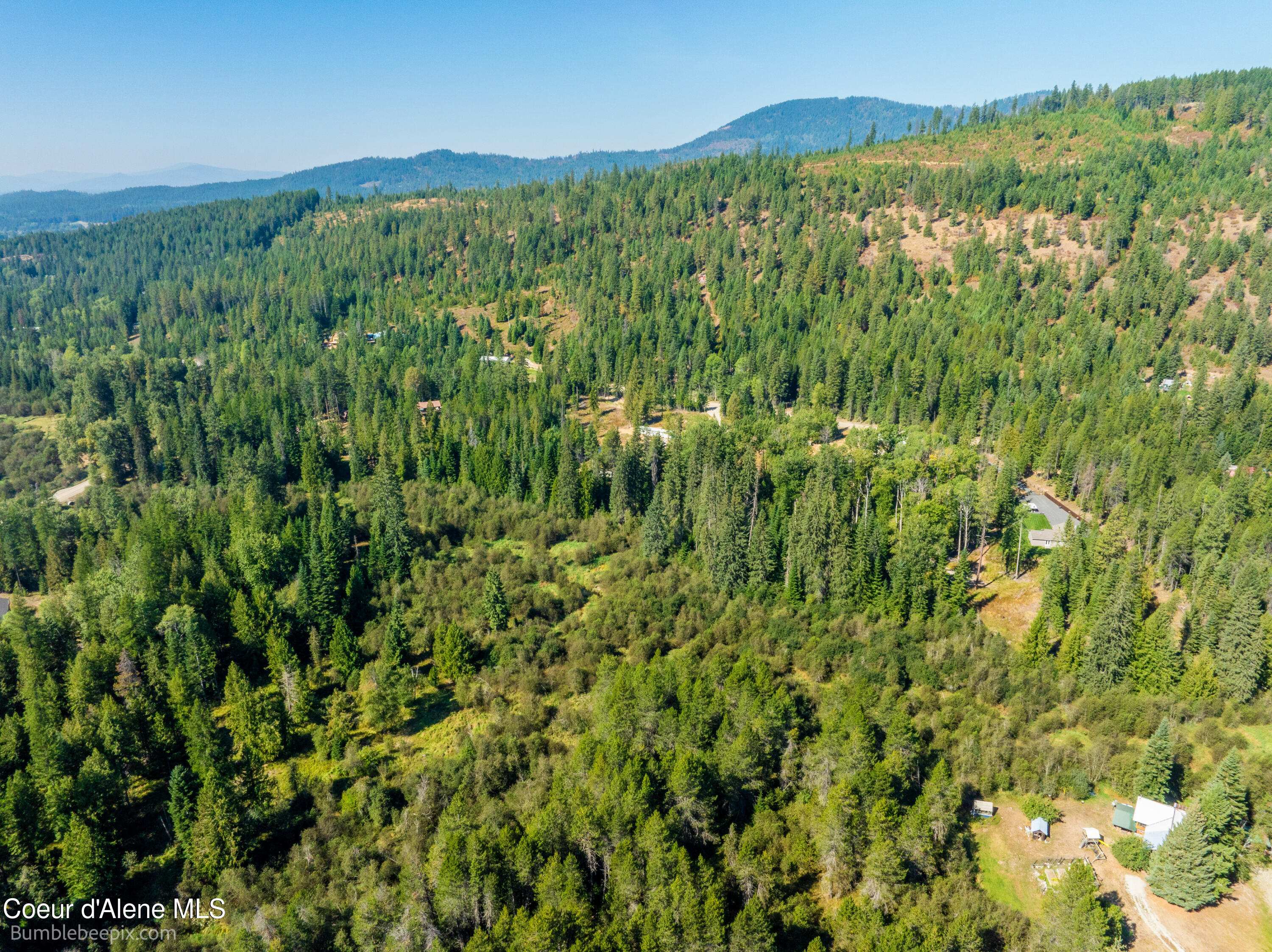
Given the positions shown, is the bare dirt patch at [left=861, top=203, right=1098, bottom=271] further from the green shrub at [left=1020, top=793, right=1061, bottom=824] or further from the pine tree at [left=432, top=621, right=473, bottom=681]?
the pine tree at [left=432, top=621, right=473, bottom=681]

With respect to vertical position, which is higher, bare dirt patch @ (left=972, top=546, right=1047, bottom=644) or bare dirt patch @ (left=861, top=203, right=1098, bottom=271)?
bare dirt patch @ (left=861, top=203, right=1098, bottom=271)

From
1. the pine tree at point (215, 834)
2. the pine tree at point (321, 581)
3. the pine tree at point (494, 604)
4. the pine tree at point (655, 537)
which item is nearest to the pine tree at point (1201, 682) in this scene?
the pine tree at point (655, 537)

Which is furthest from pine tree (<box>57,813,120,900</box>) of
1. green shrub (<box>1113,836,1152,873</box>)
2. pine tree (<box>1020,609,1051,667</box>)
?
pine tree (<box>1020,609,1051,667</box>)

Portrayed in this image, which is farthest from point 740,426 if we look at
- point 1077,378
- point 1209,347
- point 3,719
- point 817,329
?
point 1209,347

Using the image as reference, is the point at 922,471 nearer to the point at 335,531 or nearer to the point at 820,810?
the point at 820,810

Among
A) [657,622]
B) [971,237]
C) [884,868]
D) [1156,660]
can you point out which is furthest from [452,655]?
[971,237]

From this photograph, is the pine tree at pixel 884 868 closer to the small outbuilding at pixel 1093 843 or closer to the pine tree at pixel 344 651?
the small outbuilding at pixel 1093 843
